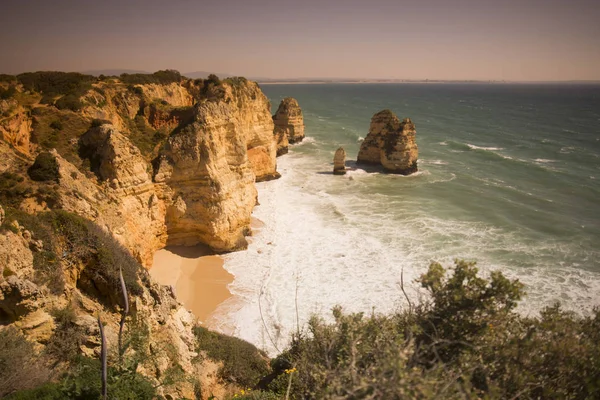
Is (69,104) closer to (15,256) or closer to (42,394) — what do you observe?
(15,256)

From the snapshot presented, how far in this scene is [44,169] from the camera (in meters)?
12.3

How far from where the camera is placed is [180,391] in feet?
28.0

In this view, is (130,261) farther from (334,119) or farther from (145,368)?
(334,119)

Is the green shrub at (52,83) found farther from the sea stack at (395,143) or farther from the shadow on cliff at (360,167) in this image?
the sea stack at (395,143)

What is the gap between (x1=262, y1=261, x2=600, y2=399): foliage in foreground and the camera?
4.87m

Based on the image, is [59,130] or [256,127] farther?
[256,127]

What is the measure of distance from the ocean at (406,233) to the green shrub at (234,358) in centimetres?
138

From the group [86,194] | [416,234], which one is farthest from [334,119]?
[86,194]

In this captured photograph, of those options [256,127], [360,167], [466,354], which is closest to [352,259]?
[466,354]

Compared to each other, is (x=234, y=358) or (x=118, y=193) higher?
(x=118, y=193)

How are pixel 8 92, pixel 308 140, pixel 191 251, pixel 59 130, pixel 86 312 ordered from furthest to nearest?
pixel 308 140 → pixel 191 251 → pixel 8 92 → pixel 59 130 → pixel 86 312

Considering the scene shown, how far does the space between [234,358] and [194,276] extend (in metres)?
8.37

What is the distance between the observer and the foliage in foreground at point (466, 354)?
4867mm

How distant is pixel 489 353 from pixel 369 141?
38.5 meters
